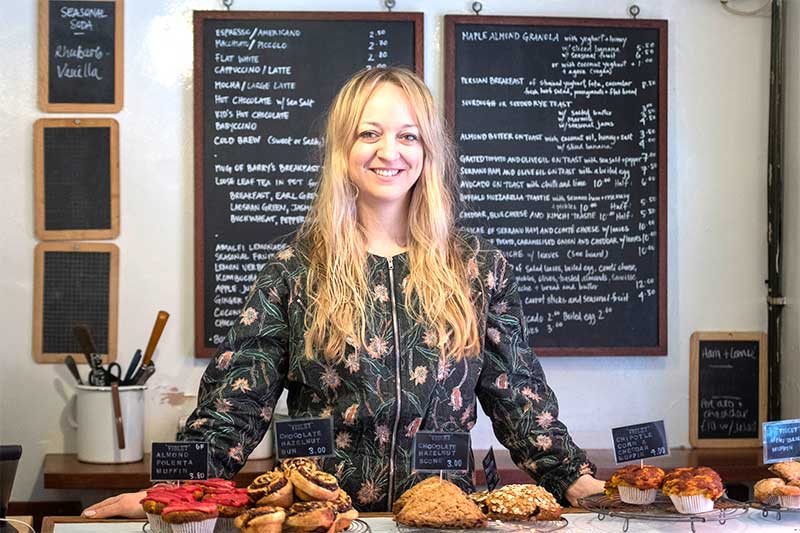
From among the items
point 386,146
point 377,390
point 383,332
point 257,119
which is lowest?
point 377,390

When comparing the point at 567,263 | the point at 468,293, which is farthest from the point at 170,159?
the point at 468,293

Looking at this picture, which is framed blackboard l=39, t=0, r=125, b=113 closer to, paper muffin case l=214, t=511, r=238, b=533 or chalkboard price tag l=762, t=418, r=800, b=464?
paper muffin case l=214, t=511, r=238, b=533

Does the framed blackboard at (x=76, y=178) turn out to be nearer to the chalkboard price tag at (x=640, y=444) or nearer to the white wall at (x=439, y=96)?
the white wall at (x=439, y=96)

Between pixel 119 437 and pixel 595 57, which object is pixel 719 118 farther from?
pixel 119 437

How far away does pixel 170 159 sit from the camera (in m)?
3.24

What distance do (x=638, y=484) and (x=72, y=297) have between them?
1956 millimetres

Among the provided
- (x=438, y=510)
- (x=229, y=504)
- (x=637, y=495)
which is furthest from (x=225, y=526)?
(x=637, y=495)

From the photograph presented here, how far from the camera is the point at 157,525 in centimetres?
161

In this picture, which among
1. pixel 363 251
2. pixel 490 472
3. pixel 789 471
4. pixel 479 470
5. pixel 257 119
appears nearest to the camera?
pixel 789 471

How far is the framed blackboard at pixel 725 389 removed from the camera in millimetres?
3408

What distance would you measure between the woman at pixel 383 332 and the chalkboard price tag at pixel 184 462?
181 millimetres

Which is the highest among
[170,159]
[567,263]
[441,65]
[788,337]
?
[441,65]

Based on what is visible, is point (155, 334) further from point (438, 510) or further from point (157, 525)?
point (438, 510)

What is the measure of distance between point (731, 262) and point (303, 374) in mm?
1857
